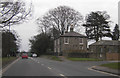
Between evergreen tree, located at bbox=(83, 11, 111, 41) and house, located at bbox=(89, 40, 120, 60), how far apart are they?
50.4 feet

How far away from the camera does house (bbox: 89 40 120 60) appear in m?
49.6

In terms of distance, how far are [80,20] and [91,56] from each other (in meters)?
18.9

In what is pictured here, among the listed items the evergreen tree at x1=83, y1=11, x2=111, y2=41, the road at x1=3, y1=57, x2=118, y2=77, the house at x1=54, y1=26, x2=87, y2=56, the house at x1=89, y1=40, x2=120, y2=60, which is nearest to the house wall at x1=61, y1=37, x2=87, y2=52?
the house at x1=54, y1=26, x2=87, y2=56

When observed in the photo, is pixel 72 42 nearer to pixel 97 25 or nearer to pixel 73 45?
pixel 73 45

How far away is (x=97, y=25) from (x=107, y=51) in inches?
920

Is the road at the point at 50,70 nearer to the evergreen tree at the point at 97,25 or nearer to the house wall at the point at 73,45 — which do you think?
the house wall at the point at 73,45

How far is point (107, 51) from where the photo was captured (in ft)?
179

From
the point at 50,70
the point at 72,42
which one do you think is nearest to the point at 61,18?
the point at 72,42

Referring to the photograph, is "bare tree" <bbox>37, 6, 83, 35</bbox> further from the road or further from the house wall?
the road

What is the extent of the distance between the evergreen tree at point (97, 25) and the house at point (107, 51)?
15349 millimetres

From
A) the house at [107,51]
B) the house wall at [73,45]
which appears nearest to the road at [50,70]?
the house at [107,51]

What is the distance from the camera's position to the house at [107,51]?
1954 inches

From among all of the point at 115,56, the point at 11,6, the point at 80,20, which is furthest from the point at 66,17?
the point at 11,6

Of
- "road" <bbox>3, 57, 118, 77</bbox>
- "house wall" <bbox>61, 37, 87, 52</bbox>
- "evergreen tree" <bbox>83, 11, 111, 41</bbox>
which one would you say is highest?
"evergreen tree" <bbox>83, 11, 111, 41</bbox>
